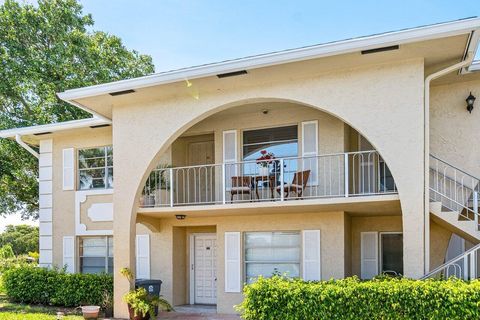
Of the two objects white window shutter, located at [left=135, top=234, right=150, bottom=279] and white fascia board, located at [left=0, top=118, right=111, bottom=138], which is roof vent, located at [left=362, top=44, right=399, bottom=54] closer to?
white fascia board, located at [left=0, top=118, right=111, bottom=138]

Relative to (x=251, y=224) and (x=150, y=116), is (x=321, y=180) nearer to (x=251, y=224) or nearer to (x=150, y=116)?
(x=251, y=224)

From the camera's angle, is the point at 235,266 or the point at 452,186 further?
the point at 235,266

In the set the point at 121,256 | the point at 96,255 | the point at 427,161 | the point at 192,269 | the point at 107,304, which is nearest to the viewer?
the point at 427,161

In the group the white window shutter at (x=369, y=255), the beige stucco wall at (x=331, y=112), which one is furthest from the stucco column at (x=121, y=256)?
the white window shutter at (x=369, y=255)

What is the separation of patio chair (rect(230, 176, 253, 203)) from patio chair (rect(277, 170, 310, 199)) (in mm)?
974

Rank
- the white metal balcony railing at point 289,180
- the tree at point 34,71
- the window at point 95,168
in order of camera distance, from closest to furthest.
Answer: the white metal balcony railing at point 289,180
the window at point 95,168
the tree at point 34,71

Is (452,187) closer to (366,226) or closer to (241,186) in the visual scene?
(366,226)

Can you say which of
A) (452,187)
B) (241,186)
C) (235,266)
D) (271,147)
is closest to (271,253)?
(235,266)

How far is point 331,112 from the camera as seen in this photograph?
9.77 meters

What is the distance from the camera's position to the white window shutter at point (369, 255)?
12266 mm

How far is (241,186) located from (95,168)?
5.59 metres

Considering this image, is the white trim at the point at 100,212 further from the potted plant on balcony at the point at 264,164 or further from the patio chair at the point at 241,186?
the potted plant on balcony at the point at 264,164

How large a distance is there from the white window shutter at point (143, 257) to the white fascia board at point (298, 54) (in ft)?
16.4

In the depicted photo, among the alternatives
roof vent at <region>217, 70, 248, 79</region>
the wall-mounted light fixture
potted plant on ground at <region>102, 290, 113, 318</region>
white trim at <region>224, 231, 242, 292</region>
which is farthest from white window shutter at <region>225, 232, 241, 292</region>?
the wall-mounted light fixture
